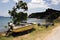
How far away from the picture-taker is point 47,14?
1024 cm

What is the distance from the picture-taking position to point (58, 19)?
10680 mm

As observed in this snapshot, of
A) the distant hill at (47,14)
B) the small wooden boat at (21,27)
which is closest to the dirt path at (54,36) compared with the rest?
the small wooden boat at (21,27)

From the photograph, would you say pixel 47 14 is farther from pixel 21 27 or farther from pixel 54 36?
pixel 54 36

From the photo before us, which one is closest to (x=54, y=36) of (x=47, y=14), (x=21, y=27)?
(x=21, y=27)

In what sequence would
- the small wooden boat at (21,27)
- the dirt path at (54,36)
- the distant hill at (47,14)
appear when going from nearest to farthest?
the dirt path at (54,36), the small wooden boat at (21,27), the distant hill at (47,14)

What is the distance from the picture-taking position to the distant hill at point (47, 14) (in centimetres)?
981

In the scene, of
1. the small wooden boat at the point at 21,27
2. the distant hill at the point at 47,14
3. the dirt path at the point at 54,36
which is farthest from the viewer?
the distant hill at the point at 47,14

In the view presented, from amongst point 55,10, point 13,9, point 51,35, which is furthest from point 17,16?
point 51,35

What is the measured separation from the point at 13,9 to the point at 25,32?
136 centimetres

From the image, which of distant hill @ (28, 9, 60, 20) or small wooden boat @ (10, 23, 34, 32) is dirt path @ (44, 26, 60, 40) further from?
distant hill @ (28, 9, 60, 20)

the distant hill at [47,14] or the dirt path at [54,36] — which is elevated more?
the distant hill at [47,14]

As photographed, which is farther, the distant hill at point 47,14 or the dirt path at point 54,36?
the distant hill at point 47,14

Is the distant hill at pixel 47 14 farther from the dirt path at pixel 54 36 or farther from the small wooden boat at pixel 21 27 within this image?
the dirt path at pixel 54 36

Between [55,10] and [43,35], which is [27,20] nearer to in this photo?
[55,10]
